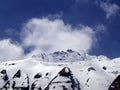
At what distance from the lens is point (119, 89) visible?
194 m
